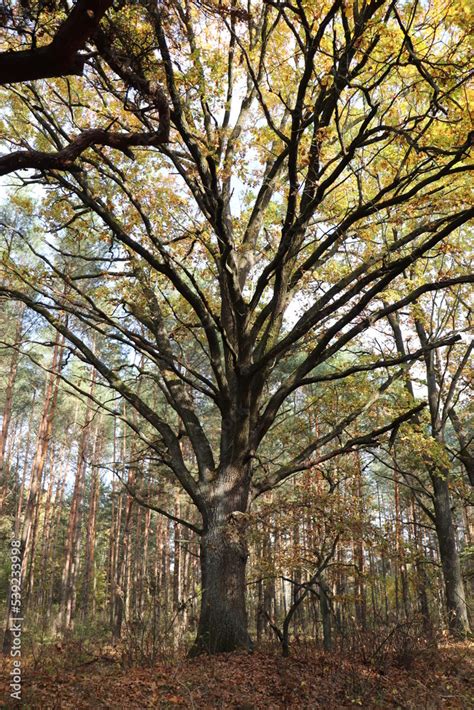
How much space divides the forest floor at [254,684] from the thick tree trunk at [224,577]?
295 mm

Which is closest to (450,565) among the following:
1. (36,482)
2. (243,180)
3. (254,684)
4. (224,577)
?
(224,577)

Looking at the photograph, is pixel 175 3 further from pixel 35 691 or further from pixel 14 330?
pixel 14 330

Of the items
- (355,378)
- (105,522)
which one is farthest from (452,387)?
(105,522)

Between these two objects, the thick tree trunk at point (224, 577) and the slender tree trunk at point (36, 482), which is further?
the slender tree trunk at point (36, 482)

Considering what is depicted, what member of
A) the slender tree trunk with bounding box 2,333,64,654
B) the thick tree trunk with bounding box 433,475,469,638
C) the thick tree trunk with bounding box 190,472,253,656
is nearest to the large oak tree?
the thick tree trunk with bounding box 190,472,253,656

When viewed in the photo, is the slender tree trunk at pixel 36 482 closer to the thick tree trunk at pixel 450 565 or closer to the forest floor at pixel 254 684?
the forest floor at pixel 254 684

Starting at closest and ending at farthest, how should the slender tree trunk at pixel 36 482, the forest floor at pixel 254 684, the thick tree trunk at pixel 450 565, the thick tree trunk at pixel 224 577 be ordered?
the forest floor at pixel 254 684 → the thick tree trunk at pixel 224 577 → the thick tree trunk at pixel 450 565 → the slender tree trunk at pixel 36 482

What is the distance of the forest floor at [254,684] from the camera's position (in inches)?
171

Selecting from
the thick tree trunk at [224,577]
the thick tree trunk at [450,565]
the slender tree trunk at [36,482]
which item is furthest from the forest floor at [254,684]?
the slender tree trunk at [36,482]

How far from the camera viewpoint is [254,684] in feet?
16.3

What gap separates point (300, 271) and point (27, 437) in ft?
95.1

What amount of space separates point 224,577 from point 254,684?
144cm

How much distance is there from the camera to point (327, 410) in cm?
1095

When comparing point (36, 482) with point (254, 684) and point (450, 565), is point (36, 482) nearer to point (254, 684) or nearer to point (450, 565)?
point (450, 565)
